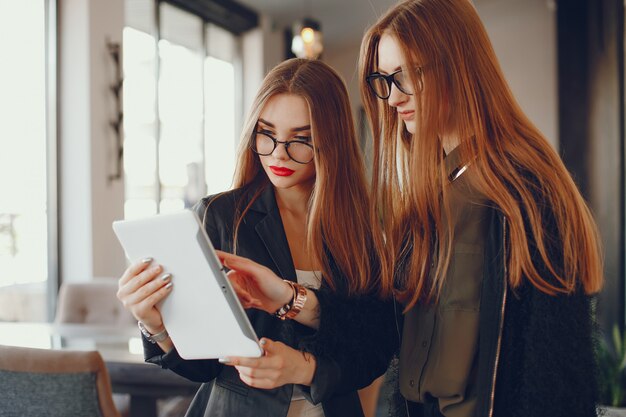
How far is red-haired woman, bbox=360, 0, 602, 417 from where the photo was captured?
0.97 meters

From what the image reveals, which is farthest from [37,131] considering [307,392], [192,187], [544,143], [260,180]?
[544,143]

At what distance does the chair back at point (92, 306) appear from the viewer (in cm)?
298

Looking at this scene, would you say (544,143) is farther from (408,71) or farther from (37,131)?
(37,131)

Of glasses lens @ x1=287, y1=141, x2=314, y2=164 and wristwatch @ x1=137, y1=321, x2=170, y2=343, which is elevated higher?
glasses lens @ x1=287, y1=141, x2=314, y2=164

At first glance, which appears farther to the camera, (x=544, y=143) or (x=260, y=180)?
(x=260, y=180)

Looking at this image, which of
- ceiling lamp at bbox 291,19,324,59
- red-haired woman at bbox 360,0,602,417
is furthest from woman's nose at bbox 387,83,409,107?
ceiling lamp at bbox 291,19,324,59

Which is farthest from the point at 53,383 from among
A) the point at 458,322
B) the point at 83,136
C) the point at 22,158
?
the point at 83,136

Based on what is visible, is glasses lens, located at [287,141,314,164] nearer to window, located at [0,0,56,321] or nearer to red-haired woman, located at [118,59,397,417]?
red-haired woman, located at [118,59,397,417]

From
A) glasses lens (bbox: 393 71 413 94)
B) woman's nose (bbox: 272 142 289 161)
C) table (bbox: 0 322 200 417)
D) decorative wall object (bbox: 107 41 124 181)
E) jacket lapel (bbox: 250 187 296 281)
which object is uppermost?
decorative wall object (bbox: 107 41 124 181)

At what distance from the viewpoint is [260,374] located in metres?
1.04

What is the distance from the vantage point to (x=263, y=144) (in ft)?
4.31

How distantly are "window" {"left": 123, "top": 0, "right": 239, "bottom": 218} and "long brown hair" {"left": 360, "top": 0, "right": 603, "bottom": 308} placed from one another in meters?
3.81

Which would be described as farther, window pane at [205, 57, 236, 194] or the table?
window pane at [205, 57, 236, 194]

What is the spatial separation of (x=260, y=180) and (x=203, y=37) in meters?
5.44
